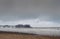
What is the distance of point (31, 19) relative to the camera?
33.4 inches

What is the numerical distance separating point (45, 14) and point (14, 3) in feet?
0.85

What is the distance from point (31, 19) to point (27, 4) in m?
0.12

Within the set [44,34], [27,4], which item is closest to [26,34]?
[44,34]

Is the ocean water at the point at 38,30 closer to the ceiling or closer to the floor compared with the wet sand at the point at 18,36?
closer to the ceiling

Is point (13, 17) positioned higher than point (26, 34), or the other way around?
point (13, 17)

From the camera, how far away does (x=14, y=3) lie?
0.87m

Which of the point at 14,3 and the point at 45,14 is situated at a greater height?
the point at 14,3

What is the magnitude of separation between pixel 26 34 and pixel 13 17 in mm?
180

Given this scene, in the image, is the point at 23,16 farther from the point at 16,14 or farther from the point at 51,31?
the point at 51,31

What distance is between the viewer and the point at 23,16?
2.79 feet

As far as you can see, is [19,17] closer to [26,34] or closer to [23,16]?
[23,16]

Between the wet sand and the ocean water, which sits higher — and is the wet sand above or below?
below

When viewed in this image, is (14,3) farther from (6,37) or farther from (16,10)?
(6,37)

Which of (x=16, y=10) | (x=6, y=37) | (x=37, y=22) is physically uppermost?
(x=16, y=10)
